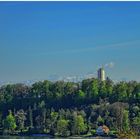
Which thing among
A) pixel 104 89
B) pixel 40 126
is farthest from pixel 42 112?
pixel 104 89

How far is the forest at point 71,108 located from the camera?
923 centimetres

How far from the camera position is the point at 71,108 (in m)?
9.29

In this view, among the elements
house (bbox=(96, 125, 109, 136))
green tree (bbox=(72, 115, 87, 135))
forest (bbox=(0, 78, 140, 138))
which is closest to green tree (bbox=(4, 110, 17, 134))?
forest (bbox=(0, 78, 140, 138))

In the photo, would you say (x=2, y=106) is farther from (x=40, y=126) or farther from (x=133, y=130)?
(x=133, y=130)

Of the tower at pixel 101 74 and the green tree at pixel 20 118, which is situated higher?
the tower at pixel 101 74

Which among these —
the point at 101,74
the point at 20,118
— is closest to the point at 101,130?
the point at 101,74

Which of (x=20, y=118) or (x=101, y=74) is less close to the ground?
(x=101, y=74)

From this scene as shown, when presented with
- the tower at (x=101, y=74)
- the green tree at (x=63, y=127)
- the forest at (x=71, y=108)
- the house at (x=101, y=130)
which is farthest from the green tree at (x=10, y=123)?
the tower at (x=101, y=74)

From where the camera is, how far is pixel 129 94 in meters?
9.31

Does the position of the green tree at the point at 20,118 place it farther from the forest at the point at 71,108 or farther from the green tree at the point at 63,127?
the green tree at the point at 63,127

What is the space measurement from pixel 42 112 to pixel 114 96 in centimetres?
82

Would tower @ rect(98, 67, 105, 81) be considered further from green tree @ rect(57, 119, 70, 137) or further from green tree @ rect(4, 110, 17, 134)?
green tree @ rect(4, 110, 17, 134)

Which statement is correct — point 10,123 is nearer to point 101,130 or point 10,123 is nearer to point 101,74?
point 101,130

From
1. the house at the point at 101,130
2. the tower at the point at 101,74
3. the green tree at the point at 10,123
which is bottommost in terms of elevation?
the house at the point at 101,130
